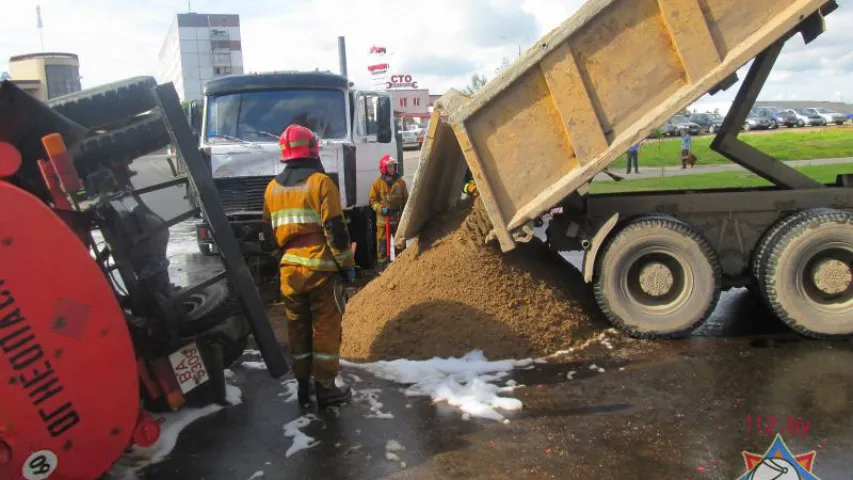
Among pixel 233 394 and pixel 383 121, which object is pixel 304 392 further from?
pixel 383 121

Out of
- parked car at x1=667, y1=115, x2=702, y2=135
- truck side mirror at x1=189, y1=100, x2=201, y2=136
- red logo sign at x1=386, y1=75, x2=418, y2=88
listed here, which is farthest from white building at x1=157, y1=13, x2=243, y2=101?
truck side mirror at x1=189, y1=100, x2=201, y2=136

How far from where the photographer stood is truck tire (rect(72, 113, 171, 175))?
364 centimetres

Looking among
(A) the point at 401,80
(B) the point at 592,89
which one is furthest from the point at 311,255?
(A) the point at 401,80

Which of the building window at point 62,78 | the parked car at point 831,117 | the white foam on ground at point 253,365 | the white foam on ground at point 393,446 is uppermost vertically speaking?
the building window at point 62,78

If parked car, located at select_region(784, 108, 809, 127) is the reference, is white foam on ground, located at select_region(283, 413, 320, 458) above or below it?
below

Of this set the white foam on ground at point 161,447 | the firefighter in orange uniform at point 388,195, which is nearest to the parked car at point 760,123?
the firefighter in orange uniform at point 388,195

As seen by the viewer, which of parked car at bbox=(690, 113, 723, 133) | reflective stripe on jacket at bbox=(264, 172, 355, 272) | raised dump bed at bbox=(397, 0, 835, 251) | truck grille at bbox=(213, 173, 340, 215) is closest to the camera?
reflective stripe on jacket at bbox=(264, 172, 355, 272)

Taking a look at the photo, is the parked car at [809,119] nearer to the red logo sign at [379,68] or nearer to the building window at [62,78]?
the red logo sign at [379,68]

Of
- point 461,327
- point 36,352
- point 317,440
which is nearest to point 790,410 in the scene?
point 461,327

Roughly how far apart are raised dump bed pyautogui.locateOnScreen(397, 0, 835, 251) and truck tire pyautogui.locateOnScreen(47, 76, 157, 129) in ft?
8.04

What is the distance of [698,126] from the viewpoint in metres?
43.2

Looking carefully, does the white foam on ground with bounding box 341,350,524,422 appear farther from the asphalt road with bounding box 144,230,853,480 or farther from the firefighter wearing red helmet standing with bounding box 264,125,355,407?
the firefighter wearing red helmet standing with bounding box 264,125,355,407

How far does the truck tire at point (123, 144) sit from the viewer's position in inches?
143

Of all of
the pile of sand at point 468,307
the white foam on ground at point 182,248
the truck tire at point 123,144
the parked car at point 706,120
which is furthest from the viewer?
the parked car at point 706,120
